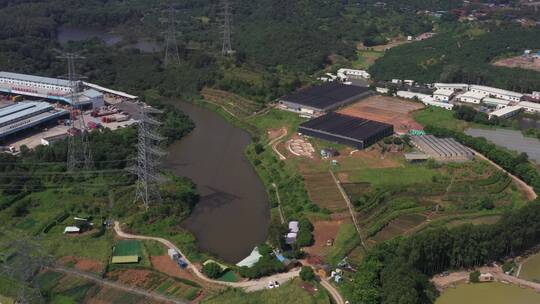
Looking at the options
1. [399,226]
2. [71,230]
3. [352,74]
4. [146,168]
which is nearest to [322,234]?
[399,226]

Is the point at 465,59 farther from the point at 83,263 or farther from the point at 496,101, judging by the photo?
the point at 83,263

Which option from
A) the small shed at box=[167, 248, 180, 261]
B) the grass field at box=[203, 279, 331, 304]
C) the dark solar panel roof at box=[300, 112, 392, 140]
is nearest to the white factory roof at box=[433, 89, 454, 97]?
the dark solar panel roof at box=[300, 112, 392, 140]

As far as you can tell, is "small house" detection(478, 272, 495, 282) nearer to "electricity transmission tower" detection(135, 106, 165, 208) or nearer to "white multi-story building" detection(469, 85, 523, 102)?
"electricity transmission tower" detection(135, 106, 165, 208)

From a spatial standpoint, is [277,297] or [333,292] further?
[333,292]

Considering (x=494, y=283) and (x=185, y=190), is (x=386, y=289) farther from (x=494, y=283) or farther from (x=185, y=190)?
(x=185, y=190)

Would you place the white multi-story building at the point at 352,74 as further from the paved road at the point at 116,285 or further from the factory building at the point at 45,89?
the paved road at the point at 116,285

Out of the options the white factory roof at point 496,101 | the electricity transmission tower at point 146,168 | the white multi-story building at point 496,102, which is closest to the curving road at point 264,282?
the electricity transmission tower at point 146,168
